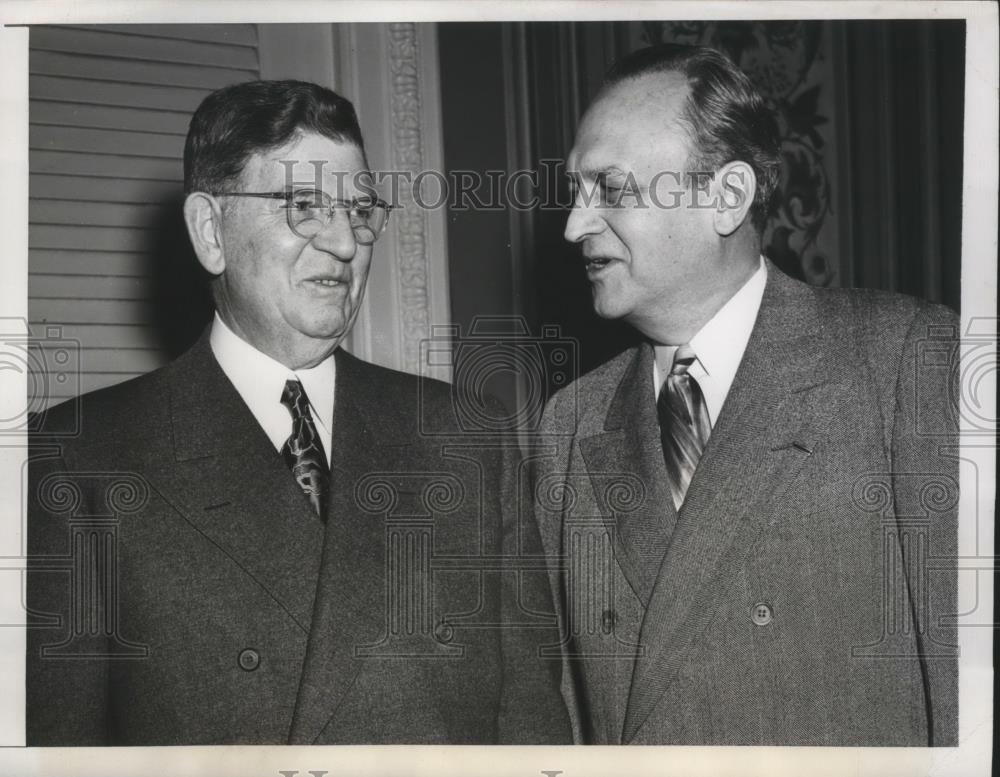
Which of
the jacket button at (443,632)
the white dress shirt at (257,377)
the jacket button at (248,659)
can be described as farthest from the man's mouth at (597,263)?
the jacket button at (248,659)

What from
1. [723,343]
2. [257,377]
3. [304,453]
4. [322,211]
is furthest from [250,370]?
[723,343]

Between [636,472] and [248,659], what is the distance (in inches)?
26.9

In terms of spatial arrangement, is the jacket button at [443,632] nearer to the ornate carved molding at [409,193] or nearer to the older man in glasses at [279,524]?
the older man in glasses at [279,524]

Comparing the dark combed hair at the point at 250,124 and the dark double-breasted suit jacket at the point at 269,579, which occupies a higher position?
the dark combed hair at the point at 250,124

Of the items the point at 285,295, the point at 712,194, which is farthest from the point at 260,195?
the point at 712,194

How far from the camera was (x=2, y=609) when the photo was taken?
1874 millimetres

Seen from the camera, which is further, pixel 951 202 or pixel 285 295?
pixel 951 202

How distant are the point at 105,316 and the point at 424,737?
86 centimetres

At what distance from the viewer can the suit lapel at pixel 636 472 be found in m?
1.80

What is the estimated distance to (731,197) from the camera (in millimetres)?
1803

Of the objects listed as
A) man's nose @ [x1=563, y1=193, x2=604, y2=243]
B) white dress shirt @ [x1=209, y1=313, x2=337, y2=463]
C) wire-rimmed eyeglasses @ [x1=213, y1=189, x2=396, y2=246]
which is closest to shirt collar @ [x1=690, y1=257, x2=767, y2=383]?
man's nose @ [x1=563, y1=193, x2=604, y2=243]

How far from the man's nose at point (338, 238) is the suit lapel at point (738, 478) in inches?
25.9

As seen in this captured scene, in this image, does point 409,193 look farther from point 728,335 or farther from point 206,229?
point 728,335

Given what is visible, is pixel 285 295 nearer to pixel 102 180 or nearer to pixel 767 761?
pixel 102 180
